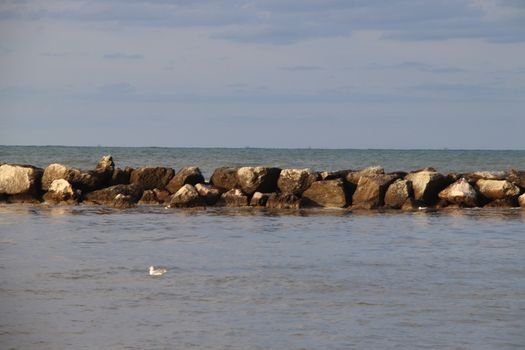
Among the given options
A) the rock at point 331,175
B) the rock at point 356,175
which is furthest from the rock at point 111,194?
the rock at point 356,175

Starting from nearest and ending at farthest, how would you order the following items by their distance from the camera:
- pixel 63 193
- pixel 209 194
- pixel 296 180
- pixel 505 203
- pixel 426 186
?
pixel 209 194 → pixel 426 186 → pixel 505 203 → pixel 296 180 → pixel 63 193

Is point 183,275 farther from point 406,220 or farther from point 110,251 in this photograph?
point 406,220

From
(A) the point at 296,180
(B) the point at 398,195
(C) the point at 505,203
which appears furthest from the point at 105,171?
(C) the point at 505,203

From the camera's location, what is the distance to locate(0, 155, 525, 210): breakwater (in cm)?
2584

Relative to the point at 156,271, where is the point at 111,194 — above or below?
above

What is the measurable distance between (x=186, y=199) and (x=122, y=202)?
5.69 feet

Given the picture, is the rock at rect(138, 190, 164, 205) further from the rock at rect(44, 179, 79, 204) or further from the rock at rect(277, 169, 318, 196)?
the rock at rect(277, 169, 318, 196)

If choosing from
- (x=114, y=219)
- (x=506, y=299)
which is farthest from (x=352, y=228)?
(x=506, y=299)

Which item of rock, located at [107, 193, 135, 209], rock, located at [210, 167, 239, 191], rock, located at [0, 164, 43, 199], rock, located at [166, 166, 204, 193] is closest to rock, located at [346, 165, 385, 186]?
rock, located at [210, 167, 239, 191]

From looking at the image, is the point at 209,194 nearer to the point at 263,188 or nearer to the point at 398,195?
the point at 263,188

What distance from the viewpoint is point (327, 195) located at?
25.9 meters

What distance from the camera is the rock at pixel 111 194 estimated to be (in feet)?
88.4

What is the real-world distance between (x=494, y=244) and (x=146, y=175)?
12.3 meters

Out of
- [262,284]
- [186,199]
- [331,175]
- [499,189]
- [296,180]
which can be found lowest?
[262,284]
